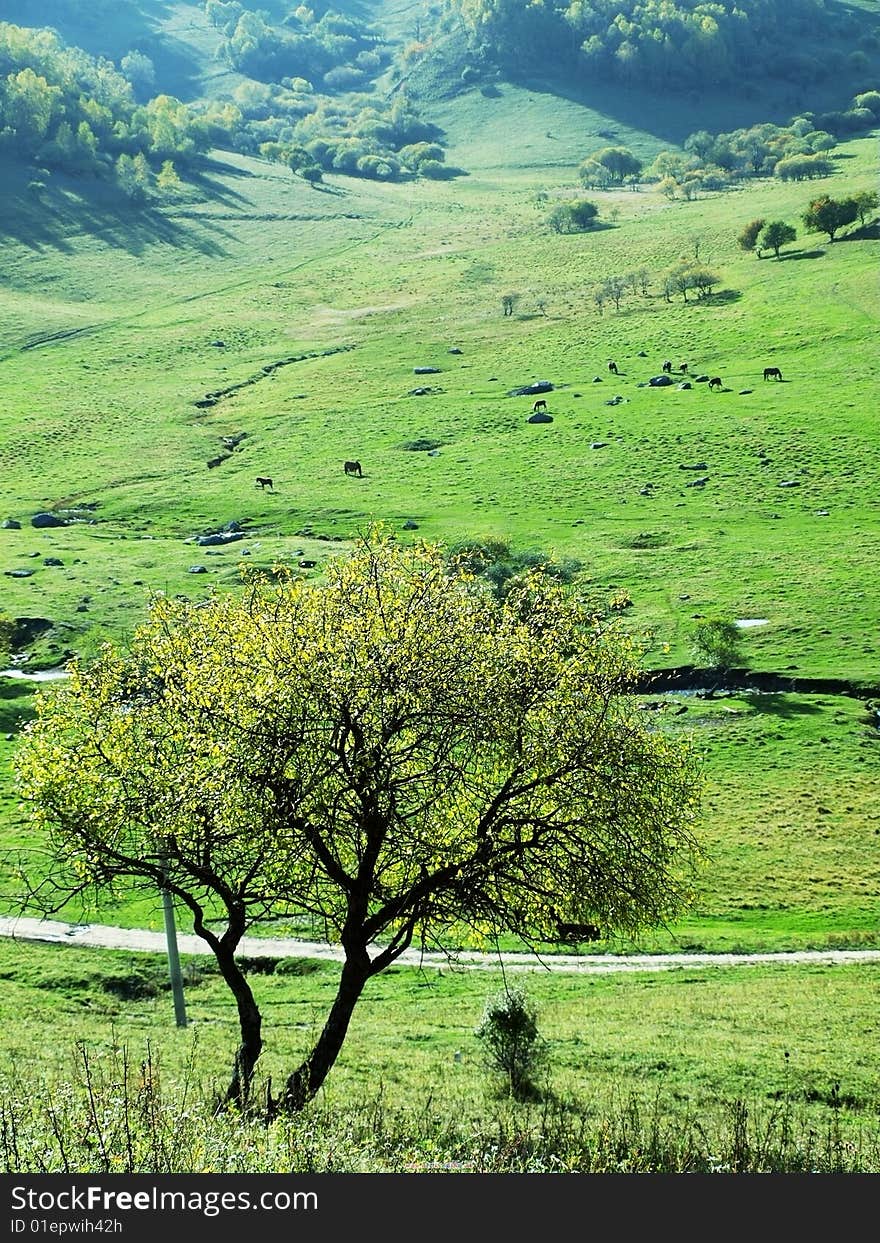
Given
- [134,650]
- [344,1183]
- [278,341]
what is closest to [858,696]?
[134,650]

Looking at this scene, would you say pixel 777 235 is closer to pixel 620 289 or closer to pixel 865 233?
pixel 865 233

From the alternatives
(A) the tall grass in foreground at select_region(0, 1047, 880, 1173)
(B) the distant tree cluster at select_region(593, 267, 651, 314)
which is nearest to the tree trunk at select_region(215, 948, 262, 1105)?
(A) the tall grass in foreground at select_region(0, 1047, 880, 1173)

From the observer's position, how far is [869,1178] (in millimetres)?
14258

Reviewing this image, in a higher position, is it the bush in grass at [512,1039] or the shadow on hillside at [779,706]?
the bush in grass at [512,1039]

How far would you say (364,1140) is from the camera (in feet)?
53.5

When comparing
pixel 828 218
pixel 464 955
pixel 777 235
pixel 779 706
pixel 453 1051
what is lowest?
pixel 464 955

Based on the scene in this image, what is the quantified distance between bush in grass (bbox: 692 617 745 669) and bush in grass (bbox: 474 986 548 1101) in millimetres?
51939

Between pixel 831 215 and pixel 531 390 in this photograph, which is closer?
pixel 531 390

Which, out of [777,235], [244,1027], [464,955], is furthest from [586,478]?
[244,1027]

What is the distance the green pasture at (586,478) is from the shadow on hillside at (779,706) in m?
0.18

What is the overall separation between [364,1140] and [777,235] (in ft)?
643

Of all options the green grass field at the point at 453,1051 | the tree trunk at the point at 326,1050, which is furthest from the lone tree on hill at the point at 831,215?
the tree trunk at the point at 326,1050

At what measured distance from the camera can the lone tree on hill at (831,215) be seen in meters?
189

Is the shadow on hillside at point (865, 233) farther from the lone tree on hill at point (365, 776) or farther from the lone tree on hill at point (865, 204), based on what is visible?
the lone tree on hill at point (365, 776)
